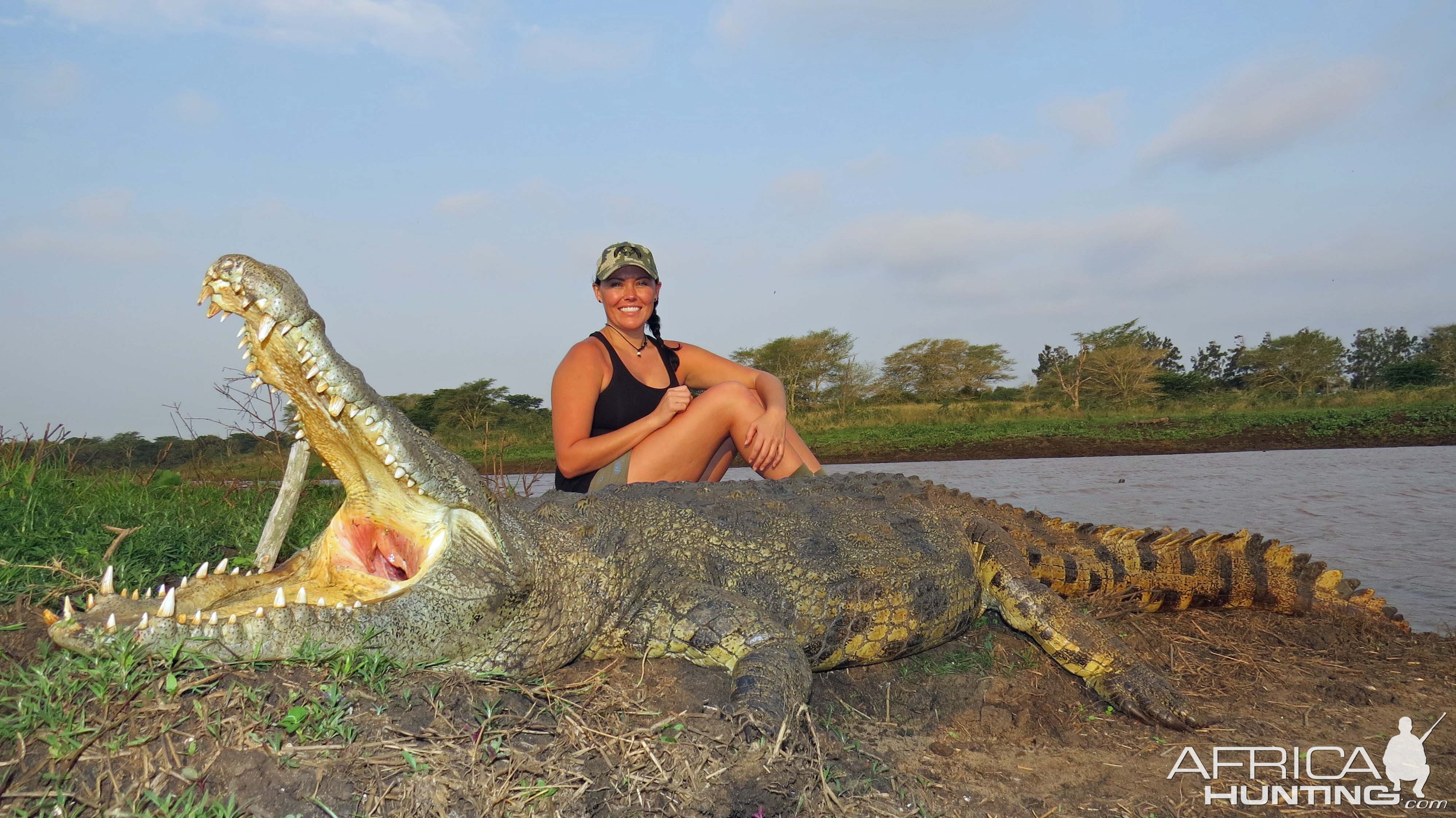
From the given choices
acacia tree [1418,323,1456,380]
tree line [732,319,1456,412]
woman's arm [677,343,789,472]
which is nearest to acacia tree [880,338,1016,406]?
tree line [732,319,1456,412]

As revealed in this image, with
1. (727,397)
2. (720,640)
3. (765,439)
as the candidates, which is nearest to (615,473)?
(727,397)

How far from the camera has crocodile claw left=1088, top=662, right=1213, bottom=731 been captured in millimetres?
3529

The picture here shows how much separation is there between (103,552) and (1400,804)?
5228mm

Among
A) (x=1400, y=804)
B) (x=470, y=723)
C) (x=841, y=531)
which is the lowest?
(x=1400, y=804)

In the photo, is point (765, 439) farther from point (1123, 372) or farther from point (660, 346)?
point (1123, 372)

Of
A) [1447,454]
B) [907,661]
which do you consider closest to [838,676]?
[907,661]

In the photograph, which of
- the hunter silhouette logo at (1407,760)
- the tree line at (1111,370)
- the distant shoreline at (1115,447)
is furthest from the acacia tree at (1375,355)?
the hunter silhouette logo at (1407,760)

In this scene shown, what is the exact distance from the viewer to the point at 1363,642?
463 cm

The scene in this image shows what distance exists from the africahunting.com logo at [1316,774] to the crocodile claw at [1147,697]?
25 cm

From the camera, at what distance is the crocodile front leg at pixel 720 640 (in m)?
2.74

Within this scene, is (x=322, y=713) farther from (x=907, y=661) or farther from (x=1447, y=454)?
(x=1447, y=454)

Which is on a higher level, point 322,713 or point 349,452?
point 349,452

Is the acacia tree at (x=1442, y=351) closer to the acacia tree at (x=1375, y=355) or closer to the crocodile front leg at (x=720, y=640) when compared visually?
the acacia tree at (x=1375, y=355)

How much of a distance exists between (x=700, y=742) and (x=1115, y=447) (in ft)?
65.0
